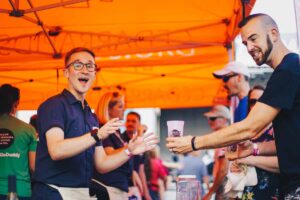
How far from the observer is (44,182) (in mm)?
3090

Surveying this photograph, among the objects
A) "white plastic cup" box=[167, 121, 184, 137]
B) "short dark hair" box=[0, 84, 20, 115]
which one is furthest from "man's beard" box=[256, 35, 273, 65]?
"short dark hair" box=[0, 84, 20, 115]

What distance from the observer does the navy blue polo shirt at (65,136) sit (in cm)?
308

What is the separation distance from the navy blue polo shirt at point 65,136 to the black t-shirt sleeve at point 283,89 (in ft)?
4.27

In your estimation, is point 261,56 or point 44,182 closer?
point 261,56

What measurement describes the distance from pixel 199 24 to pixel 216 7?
551mm

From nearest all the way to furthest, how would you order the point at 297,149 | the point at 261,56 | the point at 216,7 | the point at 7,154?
the point at 297,149 → the point at 261,56 → the point at 7,154 → the point at 216,7

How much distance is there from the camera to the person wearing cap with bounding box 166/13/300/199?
2.61 meters

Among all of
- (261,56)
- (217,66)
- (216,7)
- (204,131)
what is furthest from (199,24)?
(204,131)

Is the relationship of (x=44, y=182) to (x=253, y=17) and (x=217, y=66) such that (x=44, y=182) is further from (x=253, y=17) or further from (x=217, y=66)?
(x=217, y=66)

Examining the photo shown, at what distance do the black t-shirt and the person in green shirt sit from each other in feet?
7.85

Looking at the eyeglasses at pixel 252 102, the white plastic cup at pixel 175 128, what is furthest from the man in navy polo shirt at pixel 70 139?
the eyeglasses at pixel 252 102

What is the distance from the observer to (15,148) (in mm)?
4246

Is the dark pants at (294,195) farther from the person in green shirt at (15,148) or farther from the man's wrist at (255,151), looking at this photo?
the person in green shirt at (15,148)

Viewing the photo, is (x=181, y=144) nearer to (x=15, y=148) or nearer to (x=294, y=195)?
(x=294, y=195)
